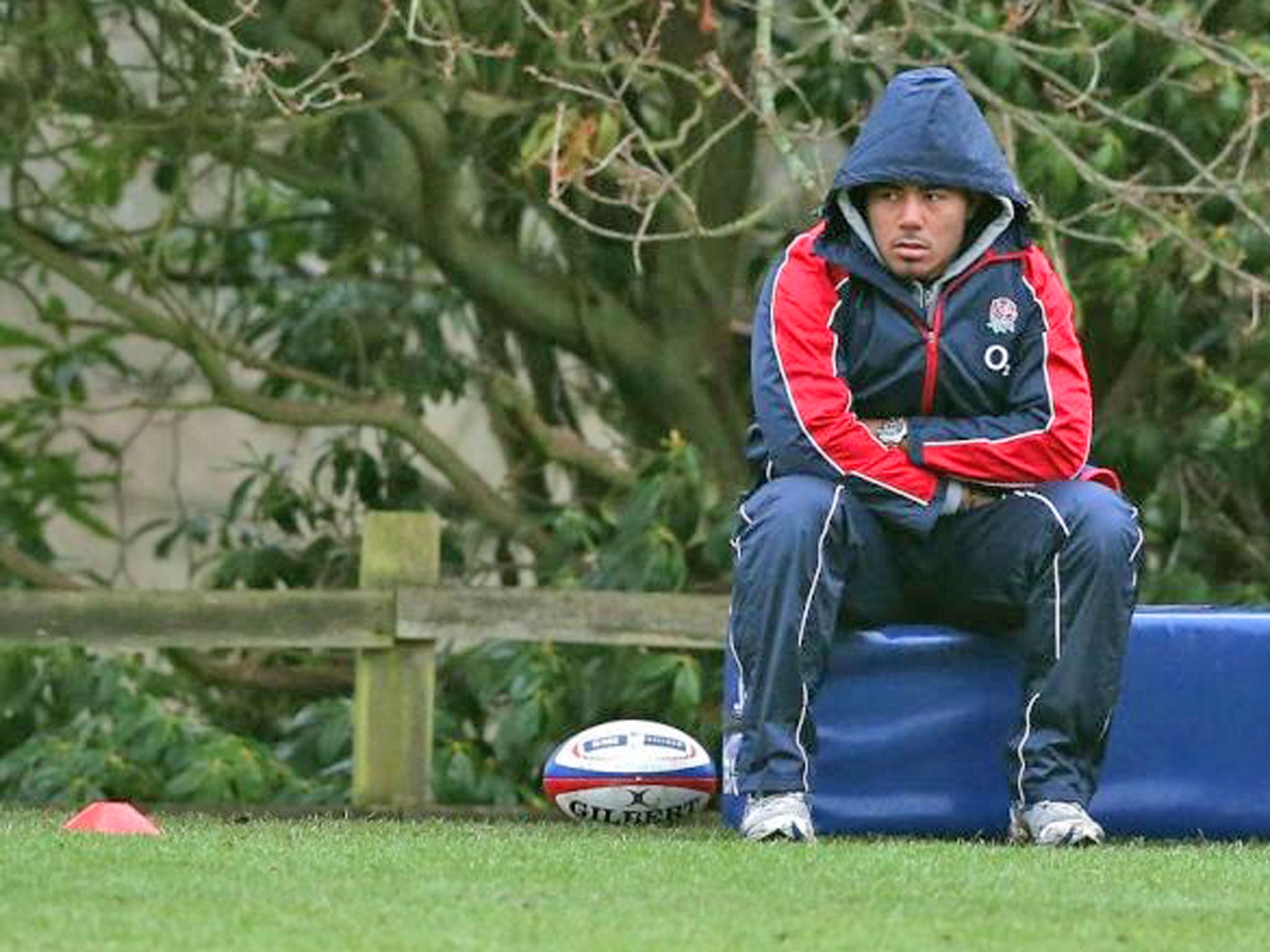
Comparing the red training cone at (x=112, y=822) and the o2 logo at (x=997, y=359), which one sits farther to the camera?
the o2 logo at (x=997, y=359)

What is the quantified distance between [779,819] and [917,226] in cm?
117

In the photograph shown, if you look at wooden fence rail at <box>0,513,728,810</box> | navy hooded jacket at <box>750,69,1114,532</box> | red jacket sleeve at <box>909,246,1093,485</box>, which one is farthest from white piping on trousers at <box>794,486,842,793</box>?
wooden fence rail at <box>0,513,728,810</box>

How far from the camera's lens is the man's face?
21.4 ft

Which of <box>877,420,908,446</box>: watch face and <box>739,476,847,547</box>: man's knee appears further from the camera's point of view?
<box>877,420,908,446</box>: watch face

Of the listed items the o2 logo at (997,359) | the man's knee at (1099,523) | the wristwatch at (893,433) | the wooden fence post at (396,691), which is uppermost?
the o2 logo at (997,359)

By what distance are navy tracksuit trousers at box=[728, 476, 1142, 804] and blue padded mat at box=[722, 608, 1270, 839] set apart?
0.52 feet

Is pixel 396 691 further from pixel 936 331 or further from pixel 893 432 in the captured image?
pixel 936 331

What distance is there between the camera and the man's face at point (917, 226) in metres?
6.53

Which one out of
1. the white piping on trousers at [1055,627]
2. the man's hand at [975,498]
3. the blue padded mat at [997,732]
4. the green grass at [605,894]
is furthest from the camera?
the blue padded mat at [997,732]

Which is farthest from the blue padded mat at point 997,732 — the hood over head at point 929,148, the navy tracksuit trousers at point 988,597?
the hood over head at point 929,148

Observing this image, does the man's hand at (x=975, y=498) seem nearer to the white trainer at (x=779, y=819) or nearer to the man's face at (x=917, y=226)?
the man's face at (x=917, y=226)

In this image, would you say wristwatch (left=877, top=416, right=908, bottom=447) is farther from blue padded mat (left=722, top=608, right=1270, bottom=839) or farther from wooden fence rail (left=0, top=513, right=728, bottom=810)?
wooden fence rail (left=0, top=513, right=728, bottom=810)

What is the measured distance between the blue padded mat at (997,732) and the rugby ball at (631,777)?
1.04 feet

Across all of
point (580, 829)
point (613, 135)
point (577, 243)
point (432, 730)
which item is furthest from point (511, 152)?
point (580, 829)
